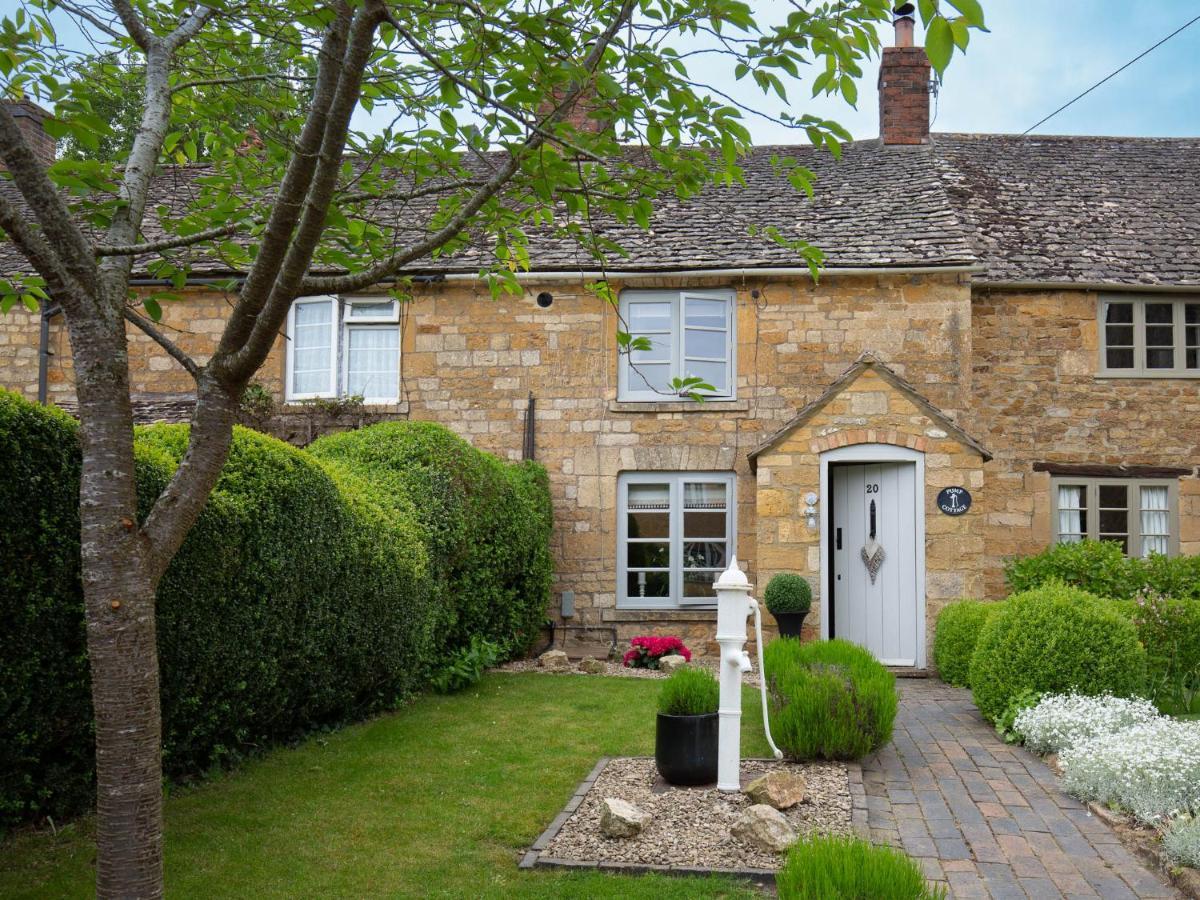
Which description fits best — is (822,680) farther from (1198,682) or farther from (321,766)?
(1198,682)

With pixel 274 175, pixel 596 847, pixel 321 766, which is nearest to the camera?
pixel 274 175

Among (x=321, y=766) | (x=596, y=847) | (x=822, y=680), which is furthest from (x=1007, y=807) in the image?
(x=321, y=766)

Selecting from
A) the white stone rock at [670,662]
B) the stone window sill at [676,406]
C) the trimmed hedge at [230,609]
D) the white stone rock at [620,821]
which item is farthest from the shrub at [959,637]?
the white stone rock at [620,821]

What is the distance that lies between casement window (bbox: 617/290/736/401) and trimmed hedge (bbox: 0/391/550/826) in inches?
179

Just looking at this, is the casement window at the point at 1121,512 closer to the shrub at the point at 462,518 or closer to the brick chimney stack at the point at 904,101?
the brick chimney stack at the point at 904,101

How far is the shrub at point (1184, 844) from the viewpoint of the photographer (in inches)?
206

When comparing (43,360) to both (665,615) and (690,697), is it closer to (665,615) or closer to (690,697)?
(665,615)

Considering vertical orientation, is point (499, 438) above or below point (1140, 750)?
above

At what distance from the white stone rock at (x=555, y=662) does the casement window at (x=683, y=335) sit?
367 cm

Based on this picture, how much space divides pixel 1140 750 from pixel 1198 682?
4.63 meters

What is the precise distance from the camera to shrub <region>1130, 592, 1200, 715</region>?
33.1 ft

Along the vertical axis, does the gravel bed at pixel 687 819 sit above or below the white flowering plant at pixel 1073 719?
below

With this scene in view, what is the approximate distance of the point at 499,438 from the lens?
1476cm

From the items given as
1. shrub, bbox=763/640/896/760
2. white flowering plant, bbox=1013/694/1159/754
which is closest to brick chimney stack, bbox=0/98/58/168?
shrub, bbox=763/640/896/760
